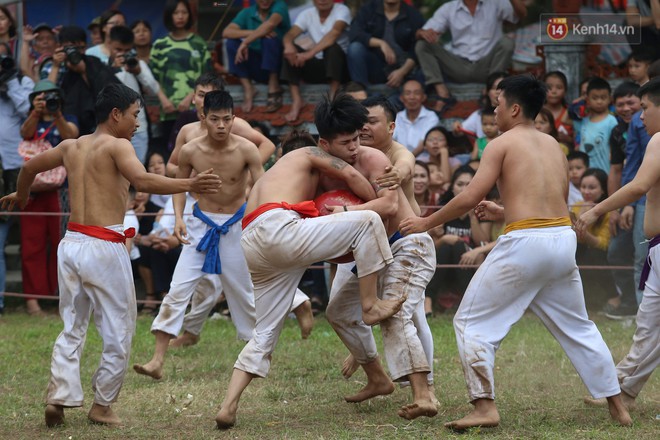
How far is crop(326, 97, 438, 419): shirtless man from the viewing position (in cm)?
596

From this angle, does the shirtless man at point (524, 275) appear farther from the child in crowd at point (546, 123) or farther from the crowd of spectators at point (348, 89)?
the child in crowd at point (546, 123)

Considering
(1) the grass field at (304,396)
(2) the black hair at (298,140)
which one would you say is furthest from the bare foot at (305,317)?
(2) the black hair at (298,140)

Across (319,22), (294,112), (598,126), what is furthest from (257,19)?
(598,126)

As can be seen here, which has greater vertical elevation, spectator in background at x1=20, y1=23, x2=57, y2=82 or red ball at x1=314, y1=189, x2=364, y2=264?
spectator in background at x1=20, y1=23, x2=57, y2=82

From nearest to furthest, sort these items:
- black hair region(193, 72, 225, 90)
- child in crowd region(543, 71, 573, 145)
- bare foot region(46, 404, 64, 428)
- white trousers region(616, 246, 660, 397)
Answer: bare foot region(46, 404, 64, 428), white trousers region(616, 246, 660, 397), black hair region(193, 72, 225, 90), child in crowd region(543, 71, 573, 145)

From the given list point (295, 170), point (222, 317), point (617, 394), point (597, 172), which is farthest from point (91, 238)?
point (597, 172)

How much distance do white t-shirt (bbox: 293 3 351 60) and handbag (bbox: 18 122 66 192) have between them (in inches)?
117

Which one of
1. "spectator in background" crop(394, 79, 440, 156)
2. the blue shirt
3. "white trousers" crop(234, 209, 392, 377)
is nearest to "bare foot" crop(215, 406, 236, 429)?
"white trousers" crop(234, 209, 392, 377)

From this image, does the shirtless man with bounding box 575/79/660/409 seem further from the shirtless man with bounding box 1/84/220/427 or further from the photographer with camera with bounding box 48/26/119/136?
the photographer with camera with bounding box 48/26/119/136

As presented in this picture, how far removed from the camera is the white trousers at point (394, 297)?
602cm

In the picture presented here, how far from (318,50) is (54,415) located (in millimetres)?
6332

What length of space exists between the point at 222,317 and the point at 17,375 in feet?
9.43

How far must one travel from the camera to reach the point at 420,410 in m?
5.77

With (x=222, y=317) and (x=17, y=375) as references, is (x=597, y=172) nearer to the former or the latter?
(x=222, y=317)
